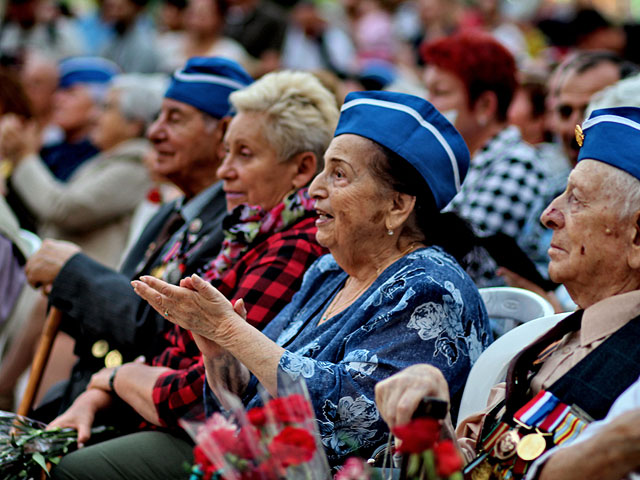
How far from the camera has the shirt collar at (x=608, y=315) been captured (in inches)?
88.4

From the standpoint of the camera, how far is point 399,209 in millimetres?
2943

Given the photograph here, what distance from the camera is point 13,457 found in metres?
3.08

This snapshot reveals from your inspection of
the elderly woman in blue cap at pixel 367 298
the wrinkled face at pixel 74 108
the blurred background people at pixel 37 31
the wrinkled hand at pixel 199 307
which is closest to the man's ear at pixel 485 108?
the elderly woman in blue cap at pixel 367 298

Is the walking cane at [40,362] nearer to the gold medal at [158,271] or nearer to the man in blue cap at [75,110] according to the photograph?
the gold medal at [158,271]

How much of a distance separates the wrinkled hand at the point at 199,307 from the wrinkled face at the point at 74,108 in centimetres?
527

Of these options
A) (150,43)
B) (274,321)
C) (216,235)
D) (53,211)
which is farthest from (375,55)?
(274,321)

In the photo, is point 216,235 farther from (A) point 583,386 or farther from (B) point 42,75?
(B) point 42,75

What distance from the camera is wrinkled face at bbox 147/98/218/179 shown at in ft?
14.1

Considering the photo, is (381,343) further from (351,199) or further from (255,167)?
(255,167)

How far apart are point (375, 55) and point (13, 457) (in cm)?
780

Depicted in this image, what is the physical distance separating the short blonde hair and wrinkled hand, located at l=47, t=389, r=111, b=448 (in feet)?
4.18

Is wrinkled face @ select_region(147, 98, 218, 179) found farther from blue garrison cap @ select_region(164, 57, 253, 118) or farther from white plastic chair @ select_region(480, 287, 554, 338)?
white plastic chair @ select_region(480, 287, 554, 338)

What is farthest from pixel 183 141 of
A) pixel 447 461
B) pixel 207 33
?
pixel 207 33

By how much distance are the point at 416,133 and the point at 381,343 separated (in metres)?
0.74
